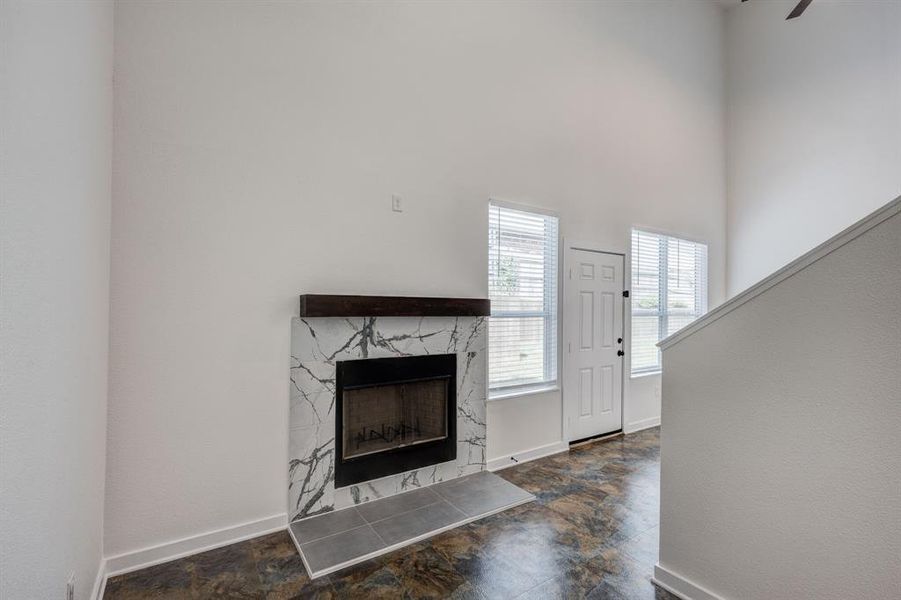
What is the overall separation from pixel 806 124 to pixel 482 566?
6.54 metres

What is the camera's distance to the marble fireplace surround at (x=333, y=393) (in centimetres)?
286

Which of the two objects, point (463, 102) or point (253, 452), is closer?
point (253, 452)

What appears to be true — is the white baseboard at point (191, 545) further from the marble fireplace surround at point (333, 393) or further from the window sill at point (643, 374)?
the window sill at point (643, 374)

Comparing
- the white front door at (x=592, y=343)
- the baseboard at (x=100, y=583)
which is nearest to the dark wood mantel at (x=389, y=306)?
the white front door at (x=592, y=343)

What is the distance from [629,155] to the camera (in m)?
4.91

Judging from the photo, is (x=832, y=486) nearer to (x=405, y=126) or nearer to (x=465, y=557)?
(x=465, y=557)

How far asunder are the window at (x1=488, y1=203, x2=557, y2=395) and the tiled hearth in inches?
36.5

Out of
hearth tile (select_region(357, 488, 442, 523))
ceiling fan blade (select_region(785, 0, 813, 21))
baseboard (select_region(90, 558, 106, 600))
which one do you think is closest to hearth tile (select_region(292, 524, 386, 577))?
hearth tile (select_region(357, 488, 442, 523))

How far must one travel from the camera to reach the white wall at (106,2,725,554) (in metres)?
2.42

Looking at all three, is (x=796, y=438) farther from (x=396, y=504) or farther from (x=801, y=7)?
(x=801, y=7)

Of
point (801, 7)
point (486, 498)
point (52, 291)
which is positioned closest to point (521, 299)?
point (486, 498)

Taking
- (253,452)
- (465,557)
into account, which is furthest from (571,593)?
(253,452)

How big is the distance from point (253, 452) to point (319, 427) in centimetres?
42

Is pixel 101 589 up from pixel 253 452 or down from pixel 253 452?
down
